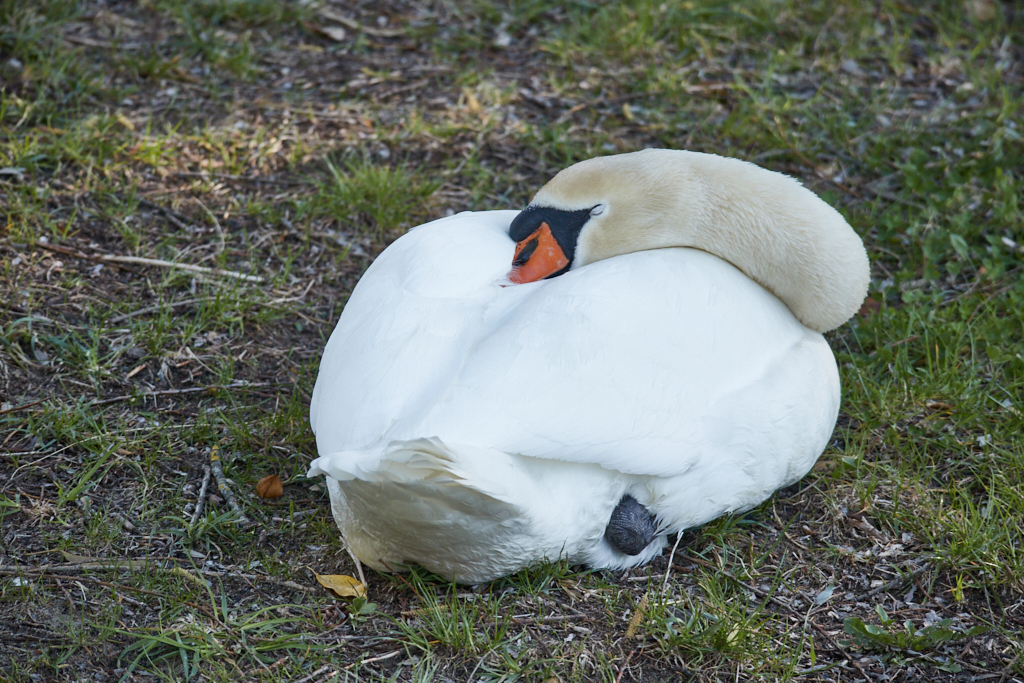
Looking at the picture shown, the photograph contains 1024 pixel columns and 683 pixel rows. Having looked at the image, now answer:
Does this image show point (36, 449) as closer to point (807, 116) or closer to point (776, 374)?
point (776, 374)

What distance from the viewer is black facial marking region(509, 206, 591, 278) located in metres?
2.85

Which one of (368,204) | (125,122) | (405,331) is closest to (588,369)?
(405,331)

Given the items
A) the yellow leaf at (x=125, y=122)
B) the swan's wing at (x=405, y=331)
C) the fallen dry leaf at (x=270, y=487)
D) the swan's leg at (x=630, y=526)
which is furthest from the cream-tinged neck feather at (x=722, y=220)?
the yellow leaf at (x=125, y=122)

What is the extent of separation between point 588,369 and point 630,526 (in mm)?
537

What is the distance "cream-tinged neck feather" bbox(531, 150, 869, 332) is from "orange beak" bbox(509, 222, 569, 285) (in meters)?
0.08

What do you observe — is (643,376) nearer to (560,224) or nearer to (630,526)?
(630,526)

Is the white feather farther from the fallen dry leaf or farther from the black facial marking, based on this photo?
the fallen dry leaf

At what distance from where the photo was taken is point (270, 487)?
287cm

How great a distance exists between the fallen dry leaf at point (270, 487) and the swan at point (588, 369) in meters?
0.35

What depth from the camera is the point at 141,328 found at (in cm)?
338

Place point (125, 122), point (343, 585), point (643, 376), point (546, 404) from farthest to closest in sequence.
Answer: point (125, 122) → point (343, 585) → point (643, 376) → point (546, 404)

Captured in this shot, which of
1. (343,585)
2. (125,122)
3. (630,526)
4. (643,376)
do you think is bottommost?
(343,585)

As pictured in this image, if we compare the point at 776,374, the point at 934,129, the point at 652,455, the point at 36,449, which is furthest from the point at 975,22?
the point at 36,449

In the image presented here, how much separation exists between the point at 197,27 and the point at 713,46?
282 cm
